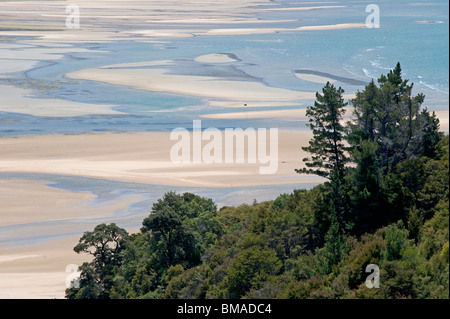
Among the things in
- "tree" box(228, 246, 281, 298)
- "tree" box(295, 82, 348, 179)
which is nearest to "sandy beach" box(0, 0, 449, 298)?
"tree" box(228, 246, 281, 298)

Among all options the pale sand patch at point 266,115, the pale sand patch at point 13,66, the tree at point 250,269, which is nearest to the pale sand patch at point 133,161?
the pale sand patch at point 266,115

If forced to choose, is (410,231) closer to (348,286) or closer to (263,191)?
(348,286)

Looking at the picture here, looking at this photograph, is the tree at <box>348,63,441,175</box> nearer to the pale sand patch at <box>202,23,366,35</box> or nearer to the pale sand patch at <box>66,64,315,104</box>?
the pale sand patch at <box>66,64,315,104</box>

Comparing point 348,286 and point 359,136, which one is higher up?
point 359,136

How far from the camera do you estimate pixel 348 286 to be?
22.9 meters

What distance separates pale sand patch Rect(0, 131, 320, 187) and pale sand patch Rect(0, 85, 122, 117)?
344 inches

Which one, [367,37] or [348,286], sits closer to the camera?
[348,286]

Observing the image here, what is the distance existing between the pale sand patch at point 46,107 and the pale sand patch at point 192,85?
33.2ft

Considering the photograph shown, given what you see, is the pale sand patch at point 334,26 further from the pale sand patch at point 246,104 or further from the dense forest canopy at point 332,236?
the dense forest canopy at point 332,236

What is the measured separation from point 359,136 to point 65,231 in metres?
19.5

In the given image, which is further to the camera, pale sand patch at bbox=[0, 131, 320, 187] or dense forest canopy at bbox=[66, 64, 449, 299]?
pale sand patch at bbox=[0, 131, 320, 187]

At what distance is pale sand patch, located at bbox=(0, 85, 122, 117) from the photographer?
245 ft
